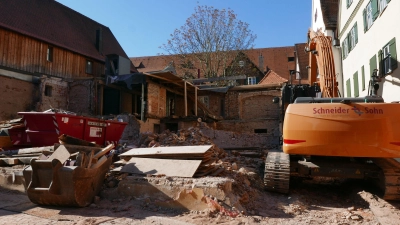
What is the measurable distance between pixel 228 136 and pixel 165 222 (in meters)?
11.2

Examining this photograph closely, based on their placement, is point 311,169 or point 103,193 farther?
point 311,169

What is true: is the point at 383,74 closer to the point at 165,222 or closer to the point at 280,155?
the point at 280,155

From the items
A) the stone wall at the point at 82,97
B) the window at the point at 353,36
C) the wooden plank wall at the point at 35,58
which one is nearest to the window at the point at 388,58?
the window at the point at 353,36

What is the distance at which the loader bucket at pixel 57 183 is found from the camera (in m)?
5.25

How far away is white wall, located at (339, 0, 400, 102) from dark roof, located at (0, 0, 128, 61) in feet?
60.2

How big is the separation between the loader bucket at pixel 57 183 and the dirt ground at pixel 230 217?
0.17m

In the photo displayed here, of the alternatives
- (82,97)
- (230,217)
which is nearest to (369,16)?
(230,217)

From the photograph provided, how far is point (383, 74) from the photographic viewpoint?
12.1 meters

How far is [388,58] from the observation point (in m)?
11.7

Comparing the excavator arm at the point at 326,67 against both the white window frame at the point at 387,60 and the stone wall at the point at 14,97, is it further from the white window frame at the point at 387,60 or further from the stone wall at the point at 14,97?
the stone wall at the point at 14,97

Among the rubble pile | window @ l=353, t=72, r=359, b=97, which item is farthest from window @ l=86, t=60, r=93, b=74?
window @ l=353, t=72, r=359, b=97

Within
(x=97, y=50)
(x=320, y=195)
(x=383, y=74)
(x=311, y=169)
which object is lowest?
(x=320, y=195)

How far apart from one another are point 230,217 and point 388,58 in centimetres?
988

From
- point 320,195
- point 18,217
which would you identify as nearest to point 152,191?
point 18,217
